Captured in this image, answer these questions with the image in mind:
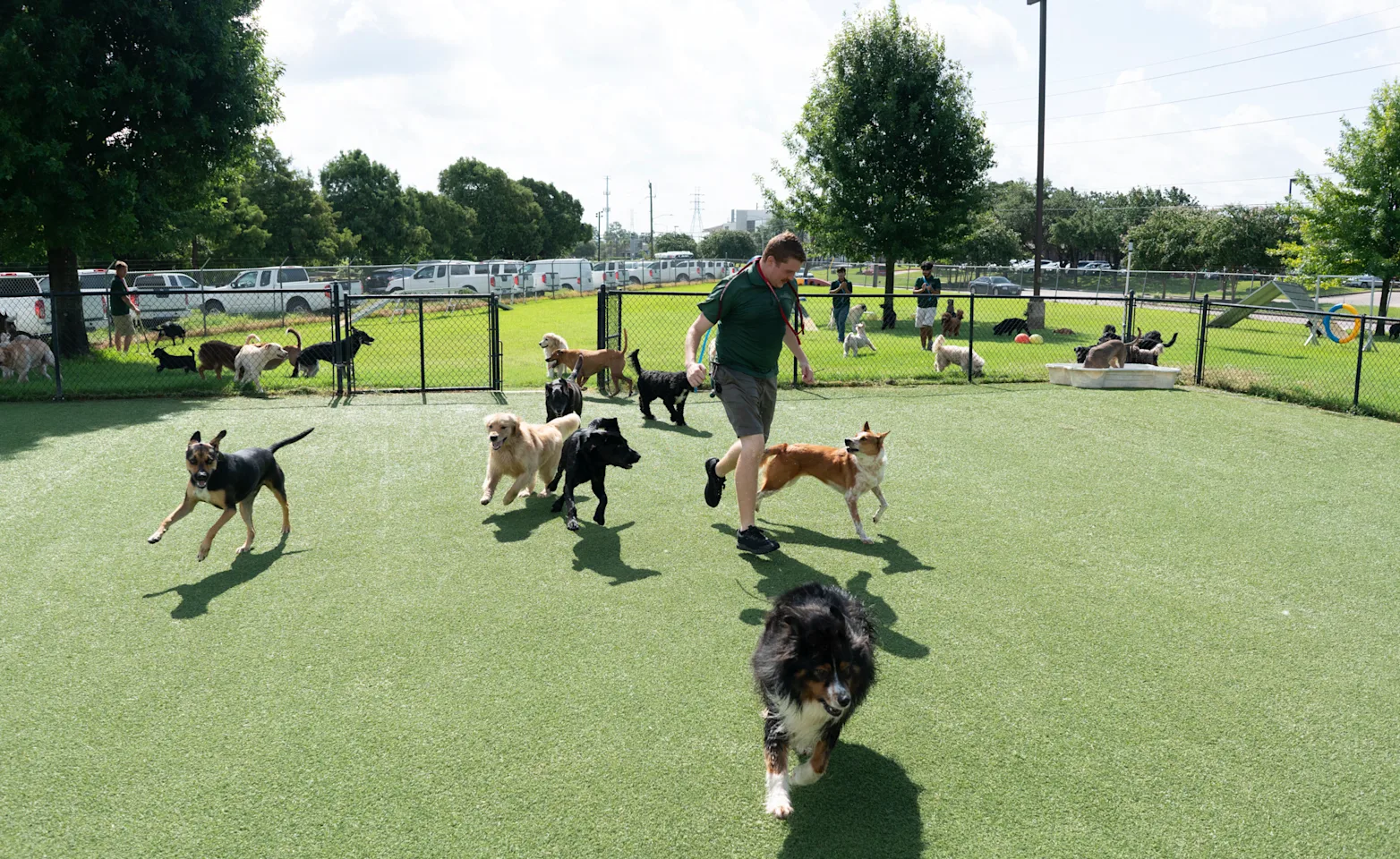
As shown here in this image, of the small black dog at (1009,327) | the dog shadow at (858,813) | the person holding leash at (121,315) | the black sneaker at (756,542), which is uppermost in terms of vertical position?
the person holding leash at (121,315)

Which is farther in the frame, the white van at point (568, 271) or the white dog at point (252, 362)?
the white van at point (568, 271)

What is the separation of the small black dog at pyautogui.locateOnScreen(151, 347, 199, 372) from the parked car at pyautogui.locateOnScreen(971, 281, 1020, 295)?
28.1 metres

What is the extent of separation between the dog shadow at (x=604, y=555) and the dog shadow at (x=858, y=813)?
212 cm

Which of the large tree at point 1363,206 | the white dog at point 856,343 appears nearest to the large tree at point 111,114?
the white dog at point 856,343

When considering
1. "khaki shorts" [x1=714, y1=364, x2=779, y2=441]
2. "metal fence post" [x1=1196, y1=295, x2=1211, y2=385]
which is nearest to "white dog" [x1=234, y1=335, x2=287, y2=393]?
"khaki shorts" [x1=714, y1=364, x2=779, y2=441]

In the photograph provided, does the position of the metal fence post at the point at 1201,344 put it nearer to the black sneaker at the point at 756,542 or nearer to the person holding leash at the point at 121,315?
the black sneaker at the point at 756,542

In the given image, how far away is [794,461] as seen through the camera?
594 centimetres

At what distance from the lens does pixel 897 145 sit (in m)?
23.5

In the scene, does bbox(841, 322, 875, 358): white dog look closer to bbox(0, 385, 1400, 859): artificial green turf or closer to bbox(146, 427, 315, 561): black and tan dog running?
bbox(0, 385, 1400, 859): artificial green turf

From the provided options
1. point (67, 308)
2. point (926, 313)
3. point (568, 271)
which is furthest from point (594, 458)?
point (568, 271)

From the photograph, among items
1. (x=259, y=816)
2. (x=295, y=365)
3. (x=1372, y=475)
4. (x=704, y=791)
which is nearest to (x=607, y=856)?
(x=704, y=791)

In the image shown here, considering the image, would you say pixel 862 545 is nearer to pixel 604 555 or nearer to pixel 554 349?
pixel 604 555

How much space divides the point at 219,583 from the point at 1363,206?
27.8 metres

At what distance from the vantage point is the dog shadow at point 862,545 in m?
5.43
